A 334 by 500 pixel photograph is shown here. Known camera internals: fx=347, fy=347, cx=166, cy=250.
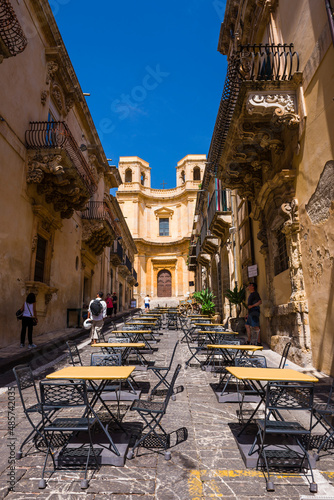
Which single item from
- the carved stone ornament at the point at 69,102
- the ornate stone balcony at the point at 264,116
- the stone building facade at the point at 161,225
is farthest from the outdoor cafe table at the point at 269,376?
the stone building facade at the point at 161,225

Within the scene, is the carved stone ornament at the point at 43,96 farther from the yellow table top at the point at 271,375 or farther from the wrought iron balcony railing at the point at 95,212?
the yellow table top at the point at 271,375

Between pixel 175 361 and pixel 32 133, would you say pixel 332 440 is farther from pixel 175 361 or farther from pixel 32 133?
pixel 32 133

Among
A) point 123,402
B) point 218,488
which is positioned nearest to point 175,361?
point 123,402

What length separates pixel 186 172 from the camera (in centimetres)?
4200

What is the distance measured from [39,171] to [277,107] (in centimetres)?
612

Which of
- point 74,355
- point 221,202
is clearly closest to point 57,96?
point 221,202

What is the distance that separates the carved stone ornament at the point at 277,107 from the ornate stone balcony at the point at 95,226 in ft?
31.9

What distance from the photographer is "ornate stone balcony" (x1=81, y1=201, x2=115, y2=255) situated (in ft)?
51.0

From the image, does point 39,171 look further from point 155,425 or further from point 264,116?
point 155,425

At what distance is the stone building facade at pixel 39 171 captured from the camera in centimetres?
812

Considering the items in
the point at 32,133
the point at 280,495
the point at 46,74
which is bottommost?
the point at 280,495

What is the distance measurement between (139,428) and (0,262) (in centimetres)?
560

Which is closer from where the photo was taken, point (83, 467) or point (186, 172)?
point (83, 467)

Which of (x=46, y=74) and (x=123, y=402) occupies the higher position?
(x=46, y=74)
